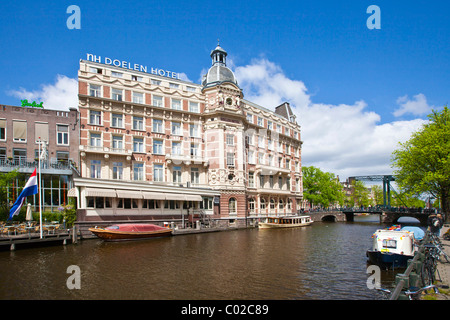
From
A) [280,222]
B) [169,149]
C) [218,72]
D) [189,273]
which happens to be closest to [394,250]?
[189,273]

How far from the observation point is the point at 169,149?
4681 cm

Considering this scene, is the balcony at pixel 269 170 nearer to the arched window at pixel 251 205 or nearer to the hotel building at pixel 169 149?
the hotel building at pixel 169 149

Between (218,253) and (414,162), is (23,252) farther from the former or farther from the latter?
(414,162)

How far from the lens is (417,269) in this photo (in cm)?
965

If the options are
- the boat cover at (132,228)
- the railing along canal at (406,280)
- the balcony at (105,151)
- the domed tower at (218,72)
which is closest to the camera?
the railing along canal at (406,280)

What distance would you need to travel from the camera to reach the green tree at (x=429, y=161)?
4209cm

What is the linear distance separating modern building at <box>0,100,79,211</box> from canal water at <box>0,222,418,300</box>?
1095cm

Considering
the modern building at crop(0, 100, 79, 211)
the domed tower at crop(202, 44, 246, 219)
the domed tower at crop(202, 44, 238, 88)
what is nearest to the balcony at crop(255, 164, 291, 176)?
the domed tower at crop(202, 44, 246, 219)

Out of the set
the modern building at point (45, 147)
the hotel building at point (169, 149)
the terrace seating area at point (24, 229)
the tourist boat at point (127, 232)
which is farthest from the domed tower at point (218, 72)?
the terrace seating area at point (24, 229)

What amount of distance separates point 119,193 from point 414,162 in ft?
144

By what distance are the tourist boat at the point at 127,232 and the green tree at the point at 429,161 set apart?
126ft

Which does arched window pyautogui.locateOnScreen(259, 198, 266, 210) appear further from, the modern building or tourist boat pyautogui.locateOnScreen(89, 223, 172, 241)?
the modern building

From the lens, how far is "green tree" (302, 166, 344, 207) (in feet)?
268
